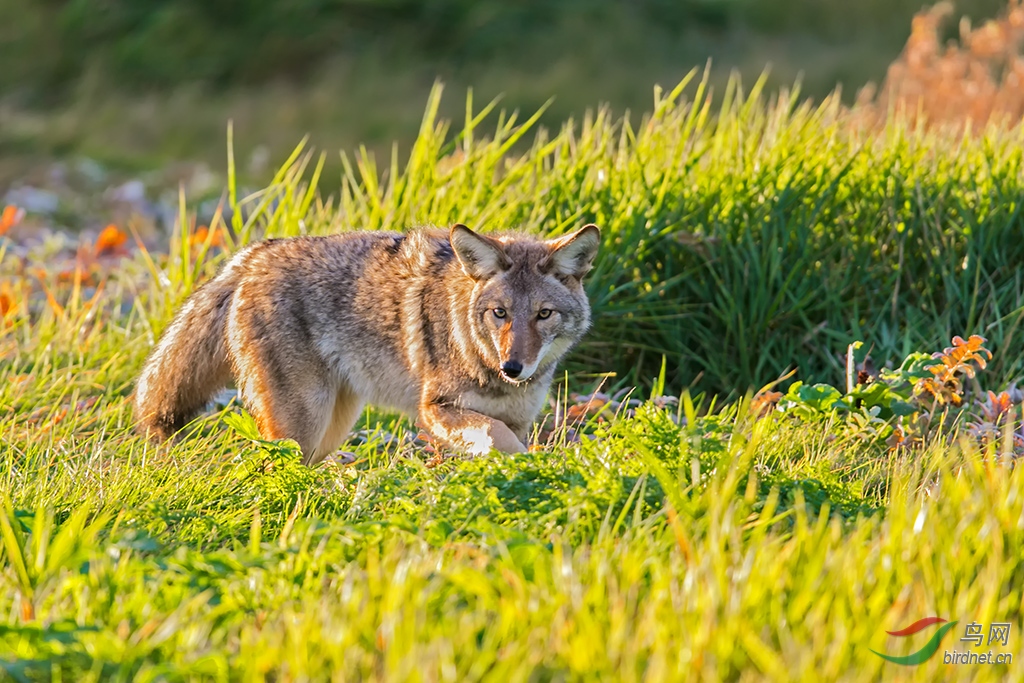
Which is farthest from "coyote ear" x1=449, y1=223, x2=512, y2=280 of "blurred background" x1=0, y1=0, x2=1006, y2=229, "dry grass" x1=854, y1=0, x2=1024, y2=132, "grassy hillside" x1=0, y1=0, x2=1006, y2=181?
"grassy hillside" x1=0, y1=0, x2=1006, y2=181

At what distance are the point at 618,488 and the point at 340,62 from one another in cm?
1691

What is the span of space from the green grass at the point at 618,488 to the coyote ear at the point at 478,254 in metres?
0.89

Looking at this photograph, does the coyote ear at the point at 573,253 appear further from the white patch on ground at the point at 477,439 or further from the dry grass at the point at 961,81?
the dry grass at the point at 961,81

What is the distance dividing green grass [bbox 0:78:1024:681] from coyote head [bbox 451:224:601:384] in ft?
1.72

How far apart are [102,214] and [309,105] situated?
599 cm

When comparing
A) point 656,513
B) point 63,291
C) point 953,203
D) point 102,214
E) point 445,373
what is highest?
point 953,203

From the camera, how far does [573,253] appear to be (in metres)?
5.29

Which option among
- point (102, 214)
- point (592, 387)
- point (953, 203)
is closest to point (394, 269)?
point (592, 387)

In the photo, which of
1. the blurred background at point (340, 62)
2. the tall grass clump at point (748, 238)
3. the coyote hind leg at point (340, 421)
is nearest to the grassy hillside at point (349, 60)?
the blurred background at point (340, 62)

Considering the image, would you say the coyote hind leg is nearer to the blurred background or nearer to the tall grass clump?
the tall grass clump

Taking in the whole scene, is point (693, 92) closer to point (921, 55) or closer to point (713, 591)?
point (921, 55)

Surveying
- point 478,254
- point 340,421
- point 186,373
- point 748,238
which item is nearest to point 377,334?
point 340,421

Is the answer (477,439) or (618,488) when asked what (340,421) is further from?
(618,488)

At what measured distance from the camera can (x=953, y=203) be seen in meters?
7.27
